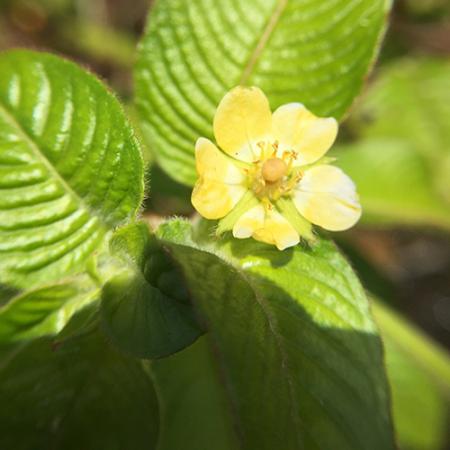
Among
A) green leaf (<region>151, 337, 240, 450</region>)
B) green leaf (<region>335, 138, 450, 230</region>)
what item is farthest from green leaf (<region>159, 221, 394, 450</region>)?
green leaf (<region>335, 138, 450, 230</region>)

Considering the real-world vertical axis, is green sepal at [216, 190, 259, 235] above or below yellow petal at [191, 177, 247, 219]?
below

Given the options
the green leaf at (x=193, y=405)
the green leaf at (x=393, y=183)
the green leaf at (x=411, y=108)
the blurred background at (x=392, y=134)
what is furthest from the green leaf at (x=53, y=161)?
the green leaf at (x=411, y=108)

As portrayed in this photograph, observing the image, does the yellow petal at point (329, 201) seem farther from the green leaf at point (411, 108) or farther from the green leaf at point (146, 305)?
the green leaf at point (411, 108)

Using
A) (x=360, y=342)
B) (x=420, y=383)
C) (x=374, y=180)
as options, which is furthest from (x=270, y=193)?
(x=420, y=383)

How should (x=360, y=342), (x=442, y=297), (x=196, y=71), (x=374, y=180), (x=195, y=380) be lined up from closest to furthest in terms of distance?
(x=360, y=342) < (x=196, y=71) < (x=195, y=380) < (x=374, y=180) < (x=442, y=297)

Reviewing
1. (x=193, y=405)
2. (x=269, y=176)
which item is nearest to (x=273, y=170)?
(x=269, y=176)

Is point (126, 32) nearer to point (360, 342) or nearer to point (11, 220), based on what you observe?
point (11, 220)

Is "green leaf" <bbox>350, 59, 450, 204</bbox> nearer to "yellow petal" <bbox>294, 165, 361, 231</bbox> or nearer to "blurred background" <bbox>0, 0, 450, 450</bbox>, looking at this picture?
"blurred background" <bbox>0, 0, 450, 450</bbox>
